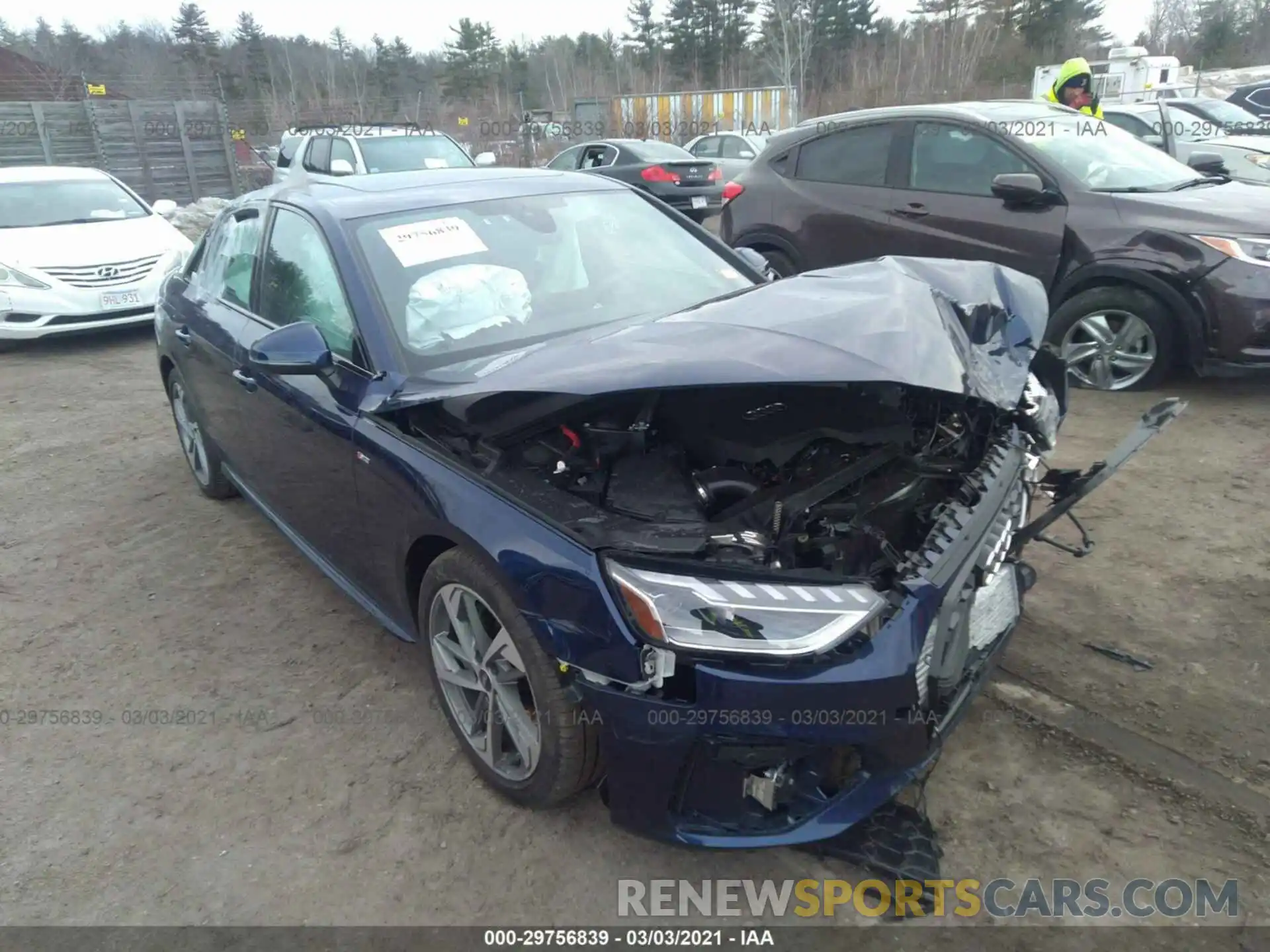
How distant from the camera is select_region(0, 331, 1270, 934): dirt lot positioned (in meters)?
2.23

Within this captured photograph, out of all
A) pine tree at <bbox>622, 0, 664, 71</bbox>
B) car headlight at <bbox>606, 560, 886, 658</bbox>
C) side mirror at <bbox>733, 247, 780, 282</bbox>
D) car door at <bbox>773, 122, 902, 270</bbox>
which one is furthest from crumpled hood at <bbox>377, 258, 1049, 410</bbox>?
pine tree at <bbox>622, 0, 664, 71</bbox>

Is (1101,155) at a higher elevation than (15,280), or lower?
higher

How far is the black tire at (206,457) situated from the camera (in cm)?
446

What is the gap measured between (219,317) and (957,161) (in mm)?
4763

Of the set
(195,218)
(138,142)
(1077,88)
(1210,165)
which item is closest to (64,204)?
(195,218)

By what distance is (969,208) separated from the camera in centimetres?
573

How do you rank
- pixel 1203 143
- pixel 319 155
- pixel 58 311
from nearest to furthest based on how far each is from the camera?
pixel 58 311 → pixel 1203 143 → pixel 319 155

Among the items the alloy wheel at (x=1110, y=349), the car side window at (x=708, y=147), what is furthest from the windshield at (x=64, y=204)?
the car side window at (x=708, y=147)

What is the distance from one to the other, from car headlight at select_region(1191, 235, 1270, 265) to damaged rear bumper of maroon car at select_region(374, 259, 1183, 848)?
2996 millimetres

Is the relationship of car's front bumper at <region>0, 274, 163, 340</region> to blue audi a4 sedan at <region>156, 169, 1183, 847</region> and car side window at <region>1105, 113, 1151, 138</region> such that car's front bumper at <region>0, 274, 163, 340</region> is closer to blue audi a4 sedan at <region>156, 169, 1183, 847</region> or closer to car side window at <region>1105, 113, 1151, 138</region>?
blue audi a4 sedan at <region>156, 169, 1183, 847</region>

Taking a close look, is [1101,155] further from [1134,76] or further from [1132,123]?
[1134,76]

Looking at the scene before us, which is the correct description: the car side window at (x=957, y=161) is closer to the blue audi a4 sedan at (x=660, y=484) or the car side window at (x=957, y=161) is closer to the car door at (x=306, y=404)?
the blue audi a4 sedan at (x=660, y=484)

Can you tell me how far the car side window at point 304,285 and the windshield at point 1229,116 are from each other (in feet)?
53.1

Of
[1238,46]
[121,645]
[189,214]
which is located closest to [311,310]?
[121,645]
